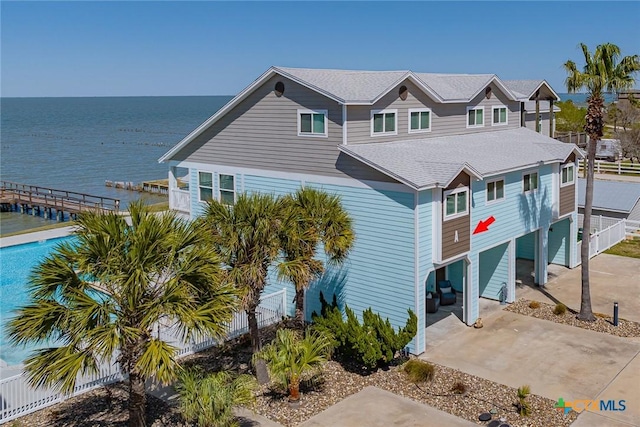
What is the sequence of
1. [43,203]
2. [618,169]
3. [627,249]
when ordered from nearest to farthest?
[627,249] → [43,203] → [618,169]

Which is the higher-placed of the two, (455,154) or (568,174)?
(455,154)

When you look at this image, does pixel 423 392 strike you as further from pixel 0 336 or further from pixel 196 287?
pixel 0 336

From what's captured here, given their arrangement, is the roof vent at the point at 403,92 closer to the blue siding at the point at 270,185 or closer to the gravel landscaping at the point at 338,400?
the blue siding at the point at 270,185

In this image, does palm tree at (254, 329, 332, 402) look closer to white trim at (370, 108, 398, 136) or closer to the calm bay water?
white trim at (370, 108, 398, 136)

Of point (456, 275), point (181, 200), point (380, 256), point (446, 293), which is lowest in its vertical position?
point (446, 293)

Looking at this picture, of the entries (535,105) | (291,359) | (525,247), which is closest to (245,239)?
(291,359)

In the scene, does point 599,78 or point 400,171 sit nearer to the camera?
point 400,171

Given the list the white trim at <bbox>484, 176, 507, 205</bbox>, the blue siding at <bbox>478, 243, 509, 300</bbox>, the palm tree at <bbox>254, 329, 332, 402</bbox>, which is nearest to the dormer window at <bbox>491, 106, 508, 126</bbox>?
the white trim at <bbox>484, 176, 507, 205</bbox>


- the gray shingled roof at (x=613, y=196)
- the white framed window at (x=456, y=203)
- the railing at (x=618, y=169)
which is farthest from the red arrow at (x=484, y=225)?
the railing at (x=618, y=169)

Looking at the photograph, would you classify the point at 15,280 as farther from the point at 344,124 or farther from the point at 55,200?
the point at 55,200
